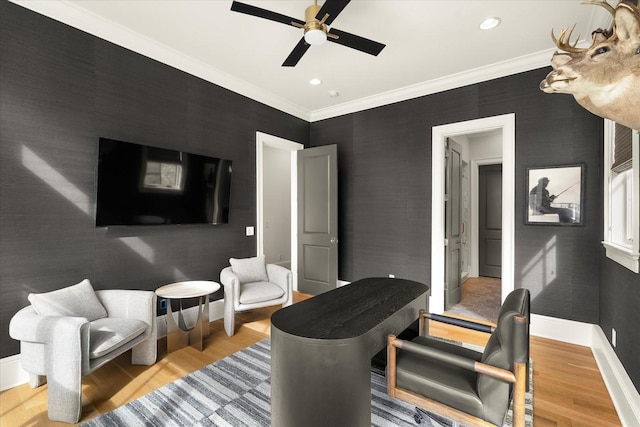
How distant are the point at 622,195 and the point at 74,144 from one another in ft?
14.8

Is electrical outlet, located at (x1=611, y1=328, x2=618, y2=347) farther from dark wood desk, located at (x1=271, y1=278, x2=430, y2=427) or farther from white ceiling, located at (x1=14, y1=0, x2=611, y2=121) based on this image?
white ceiling, located at (x1=14, y1=0, x2=611, y2=121)

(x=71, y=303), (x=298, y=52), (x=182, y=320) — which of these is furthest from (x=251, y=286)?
(x=298, y=52)

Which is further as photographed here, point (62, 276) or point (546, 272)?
point (546, 272)

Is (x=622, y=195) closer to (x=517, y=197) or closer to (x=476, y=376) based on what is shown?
(x=517, y=197)

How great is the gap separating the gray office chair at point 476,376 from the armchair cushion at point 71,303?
229cm

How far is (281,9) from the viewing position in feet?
8.24

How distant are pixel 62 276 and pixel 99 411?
113 centimetres

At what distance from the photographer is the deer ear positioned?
112cm

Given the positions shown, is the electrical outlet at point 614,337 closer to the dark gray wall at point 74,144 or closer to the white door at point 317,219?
the white door at point 317,219

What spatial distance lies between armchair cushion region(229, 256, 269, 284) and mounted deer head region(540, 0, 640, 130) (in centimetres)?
319

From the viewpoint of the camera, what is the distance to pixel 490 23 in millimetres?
2658

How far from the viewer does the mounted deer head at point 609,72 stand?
46.9 inches

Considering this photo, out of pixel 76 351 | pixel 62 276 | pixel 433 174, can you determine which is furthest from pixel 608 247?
pixel 62 276

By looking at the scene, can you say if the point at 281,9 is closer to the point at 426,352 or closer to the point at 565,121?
the point at 426,352
